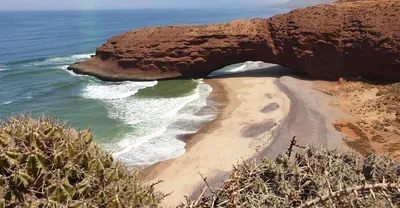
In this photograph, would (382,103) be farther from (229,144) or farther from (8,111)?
(8,111)

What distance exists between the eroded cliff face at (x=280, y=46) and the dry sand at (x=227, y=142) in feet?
18.1

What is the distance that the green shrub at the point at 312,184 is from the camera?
4.57 meters

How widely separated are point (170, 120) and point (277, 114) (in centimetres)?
822

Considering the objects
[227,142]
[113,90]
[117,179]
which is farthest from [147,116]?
[117,179]

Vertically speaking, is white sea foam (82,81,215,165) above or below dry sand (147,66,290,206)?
below

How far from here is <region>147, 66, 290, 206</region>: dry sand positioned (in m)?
17.3

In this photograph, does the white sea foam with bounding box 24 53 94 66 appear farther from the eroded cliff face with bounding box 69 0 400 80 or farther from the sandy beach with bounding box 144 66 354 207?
the sandy beach with bounding box 144 66 354 207

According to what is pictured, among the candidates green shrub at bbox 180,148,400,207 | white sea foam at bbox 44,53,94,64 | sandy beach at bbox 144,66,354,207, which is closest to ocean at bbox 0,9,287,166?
white sea foam at bbox 44,53,94,64

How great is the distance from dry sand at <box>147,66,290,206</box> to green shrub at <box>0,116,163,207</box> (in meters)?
5.62

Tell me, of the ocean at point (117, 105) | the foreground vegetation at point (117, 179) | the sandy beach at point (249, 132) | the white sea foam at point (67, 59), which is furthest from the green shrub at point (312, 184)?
the white sea foam at point (67, 59)

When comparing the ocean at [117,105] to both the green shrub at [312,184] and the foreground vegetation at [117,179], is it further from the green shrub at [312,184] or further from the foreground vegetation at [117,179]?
the green shrub at [312,184]

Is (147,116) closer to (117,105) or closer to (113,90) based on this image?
(117,105)

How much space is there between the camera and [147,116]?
27984mm

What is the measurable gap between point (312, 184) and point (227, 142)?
16.0m
